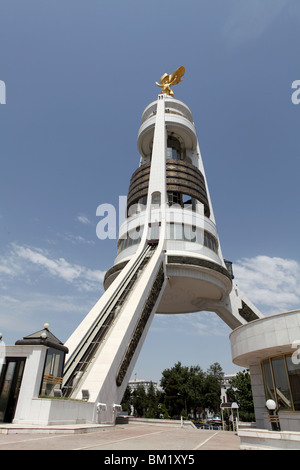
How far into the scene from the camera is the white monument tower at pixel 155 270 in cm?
1341

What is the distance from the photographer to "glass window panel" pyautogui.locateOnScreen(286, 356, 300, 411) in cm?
1098

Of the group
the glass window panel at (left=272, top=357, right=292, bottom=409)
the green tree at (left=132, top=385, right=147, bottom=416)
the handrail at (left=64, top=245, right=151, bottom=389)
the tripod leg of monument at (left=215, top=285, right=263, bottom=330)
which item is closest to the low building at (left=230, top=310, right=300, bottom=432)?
the glass window panel at (left=272, top=357, right=292, bottom=409)

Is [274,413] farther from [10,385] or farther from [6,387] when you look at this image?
[6,387]

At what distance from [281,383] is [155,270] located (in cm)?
1205

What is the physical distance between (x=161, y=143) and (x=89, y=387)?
1174 inches

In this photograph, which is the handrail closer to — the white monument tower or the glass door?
the white monument tower

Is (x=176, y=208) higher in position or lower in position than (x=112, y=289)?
higher

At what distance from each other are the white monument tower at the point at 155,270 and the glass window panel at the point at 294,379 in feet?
22.8

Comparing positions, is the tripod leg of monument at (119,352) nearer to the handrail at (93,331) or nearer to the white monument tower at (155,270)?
the white monument tower at (155,270)

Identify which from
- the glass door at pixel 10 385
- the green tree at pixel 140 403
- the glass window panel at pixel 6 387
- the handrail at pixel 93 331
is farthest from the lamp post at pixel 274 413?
the green tree at pixel 140 403

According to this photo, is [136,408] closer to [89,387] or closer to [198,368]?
[198,368]

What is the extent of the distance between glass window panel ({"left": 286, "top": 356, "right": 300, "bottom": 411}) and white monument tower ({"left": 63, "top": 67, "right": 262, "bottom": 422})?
22.8 ft
